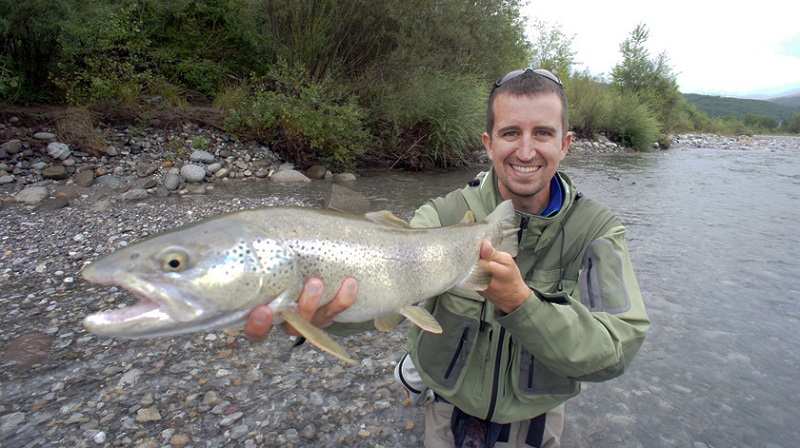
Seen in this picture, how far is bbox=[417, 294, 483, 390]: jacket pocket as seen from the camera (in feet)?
8.01

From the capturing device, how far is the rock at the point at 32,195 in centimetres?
711

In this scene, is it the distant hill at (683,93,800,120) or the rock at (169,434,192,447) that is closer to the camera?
the rock at (169,434,192,447)

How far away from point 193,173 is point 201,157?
2.64 feet

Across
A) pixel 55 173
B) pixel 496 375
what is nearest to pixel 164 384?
pixel 496 375

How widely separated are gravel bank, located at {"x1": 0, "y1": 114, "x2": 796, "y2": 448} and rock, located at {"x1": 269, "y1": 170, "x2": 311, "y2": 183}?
524 cm

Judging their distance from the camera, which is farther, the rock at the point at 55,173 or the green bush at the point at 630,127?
the green bush at the point at 630,127

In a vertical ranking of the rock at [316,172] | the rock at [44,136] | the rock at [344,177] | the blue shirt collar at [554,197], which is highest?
the rock at [44,136]

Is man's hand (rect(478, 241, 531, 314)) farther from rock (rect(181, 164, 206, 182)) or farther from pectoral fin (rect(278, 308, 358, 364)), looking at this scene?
rock (rect(181, 164, 206, 182))

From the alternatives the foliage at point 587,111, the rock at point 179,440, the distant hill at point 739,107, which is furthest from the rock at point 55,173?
the distant hill at point 739,107

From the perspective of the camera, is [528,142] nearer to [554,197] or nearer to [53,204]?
[554,197]

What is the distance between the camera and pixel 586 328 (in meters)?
1.96

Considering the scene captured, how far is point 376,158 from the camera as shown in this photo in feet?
43.1

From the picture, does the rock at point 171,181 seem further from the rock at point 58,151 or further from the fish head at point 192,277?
the fish head at point 192,277

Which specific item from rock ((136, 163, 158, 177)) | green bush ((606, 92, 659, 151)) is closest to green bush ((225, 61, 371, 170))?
rock ((136, 163, 158, 177))
